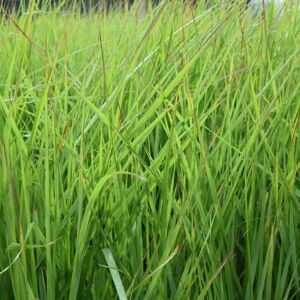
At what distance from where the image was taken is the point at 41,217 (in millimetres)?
656

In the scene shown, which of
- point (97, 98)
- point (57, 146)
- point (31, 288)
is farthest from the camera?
point (97, 98)

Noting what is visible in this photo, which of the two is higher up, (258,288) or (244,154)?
(244,154)

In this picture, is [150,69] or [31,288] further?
[150,69]

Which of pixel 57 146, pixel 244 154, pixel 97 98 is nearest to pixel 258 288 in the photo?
pixel 244 154

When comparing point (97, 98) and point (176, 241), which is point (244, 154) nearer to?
point (176, 241)

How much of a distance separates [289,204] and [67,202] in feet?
0.79

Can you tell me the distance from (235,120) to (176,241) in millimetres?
191

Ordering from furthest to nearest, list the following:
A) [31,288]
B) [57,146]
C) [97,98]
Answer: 1. [97,98]
2. [57,146]
3. [31,288]

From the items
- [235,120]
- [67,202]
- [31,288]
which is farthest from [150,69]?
[31,288]

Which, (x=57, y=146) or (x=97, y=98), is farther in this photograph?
(x=97, y=98)

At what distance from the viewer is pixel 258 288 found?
2.07 ft

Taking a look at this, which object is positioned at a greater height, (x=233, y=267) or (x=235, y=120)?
(x=235, y=120)

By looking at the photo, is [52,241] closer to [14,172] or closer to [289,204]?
[14,172]

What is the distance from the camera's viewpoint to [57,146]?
69 centimetres
